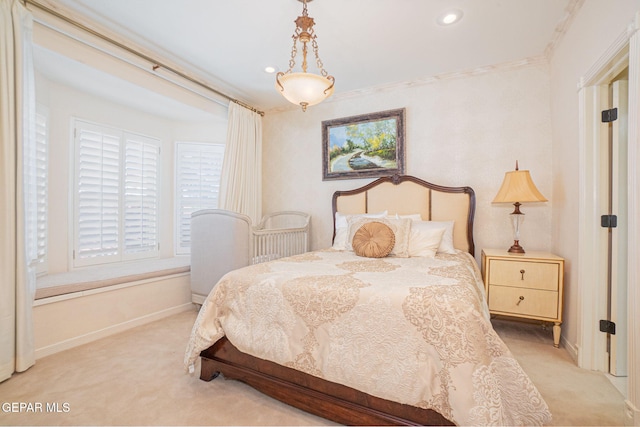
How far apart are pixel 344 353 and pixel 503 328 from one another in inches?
84.4

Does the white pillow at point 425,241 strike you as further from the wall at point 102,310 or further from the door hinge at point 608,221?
the wall at point 102,310

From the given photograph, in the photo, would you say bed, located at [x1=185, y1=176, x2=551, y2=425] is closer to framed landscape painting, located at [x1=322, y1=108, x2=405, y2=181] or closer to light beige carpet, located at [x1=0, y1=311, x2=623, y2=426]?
light beige carpet, located at [x1=0, y1=311, x2=623, y2=426]

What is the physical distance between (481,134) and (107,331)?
408 cm

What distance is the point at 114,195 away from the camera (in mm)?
3465

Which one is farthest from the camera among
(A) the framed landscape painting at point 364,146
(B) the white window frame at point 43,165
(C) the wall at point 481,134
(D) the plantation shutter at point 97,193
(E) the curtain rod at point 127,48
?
(A) the framed landscape painting at point 364,146

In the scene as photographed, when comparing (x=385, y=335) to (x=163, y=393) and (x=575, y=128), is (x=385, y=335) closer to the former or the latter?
(x=163, y=393)

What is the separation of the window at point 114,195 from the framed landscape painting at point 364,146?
2338mm

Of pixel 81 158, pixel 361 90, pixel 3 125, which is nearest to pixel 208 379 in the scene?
pixel 3 125

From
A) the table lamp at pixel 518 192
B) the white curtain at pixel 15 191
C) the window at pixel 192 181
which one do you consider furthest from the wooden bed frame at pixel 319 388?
the window at pixel 192 181

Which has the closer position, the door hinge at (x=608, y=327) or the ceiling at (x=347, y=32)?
the door hinge at (x=608, y=327)

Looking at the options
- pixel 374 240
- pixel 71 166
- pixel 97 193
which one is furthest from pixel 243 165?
pixel 374 240

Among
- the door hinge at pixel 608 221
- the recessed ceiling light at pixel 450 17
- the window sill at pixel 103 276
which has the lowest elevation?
the window sill at pixel 103 276

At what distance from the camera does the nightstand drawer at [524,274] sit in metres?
2.33

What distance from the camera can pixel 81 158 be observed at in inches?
126
